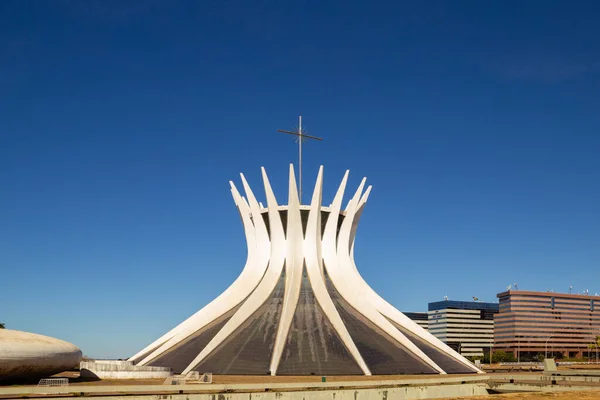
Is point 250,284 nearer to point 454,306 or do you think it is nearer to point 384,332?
point 384,332

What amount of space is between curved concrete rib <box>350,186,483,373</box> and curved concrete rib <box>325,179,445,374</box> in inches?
38.6

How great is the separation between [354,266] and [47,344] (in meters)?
31.7

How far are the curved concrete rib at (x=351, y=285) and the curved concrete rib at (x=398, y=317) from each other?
3.21 ft

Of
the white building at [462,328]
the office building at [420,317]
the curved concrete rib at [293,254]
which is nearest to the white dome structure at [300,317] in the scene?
the curved concrete rib at [293,254]

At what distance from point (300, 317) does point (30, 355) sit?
77.4 ft

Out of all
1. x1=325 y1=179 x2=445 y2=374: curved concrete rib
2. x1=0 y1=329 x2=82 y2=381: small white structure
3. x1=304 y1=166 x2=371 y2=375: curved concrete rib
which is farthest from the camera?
x1=304 y1=166 x2=371 y2=375: curved concrete rib

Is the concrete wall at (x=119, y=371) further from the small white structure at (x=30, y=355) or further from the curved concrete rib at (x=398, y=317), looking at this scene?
the curved concrete rib at (x=398, y=317)

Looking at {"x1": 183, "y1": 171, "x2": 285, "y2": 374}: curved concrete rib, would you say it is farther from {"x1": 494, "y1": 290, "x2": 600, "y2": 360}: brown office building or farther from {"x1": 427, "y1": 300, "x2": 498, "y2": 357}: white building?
{"x1": 427, "y1": 300, "x2": 498, "y2": 357}: white building

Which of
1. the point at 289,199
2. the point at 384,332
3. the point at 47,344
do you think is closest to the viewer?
the point at 47,344

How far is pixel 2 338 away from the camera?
29.8 m

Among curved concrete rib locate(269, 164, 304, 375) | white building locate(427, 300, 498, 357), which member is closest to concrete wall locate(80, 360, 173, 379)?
curved concrete rib locate(269, 164, 304, 375)

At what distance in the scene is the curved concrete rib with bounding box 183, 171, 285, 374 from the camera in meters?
50.1

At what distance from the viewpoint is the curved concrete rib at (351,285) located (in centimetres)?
5025

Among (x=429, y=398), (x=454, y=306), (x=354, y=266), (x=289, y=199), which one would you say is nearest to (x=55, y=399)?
(x=429, y=398)
